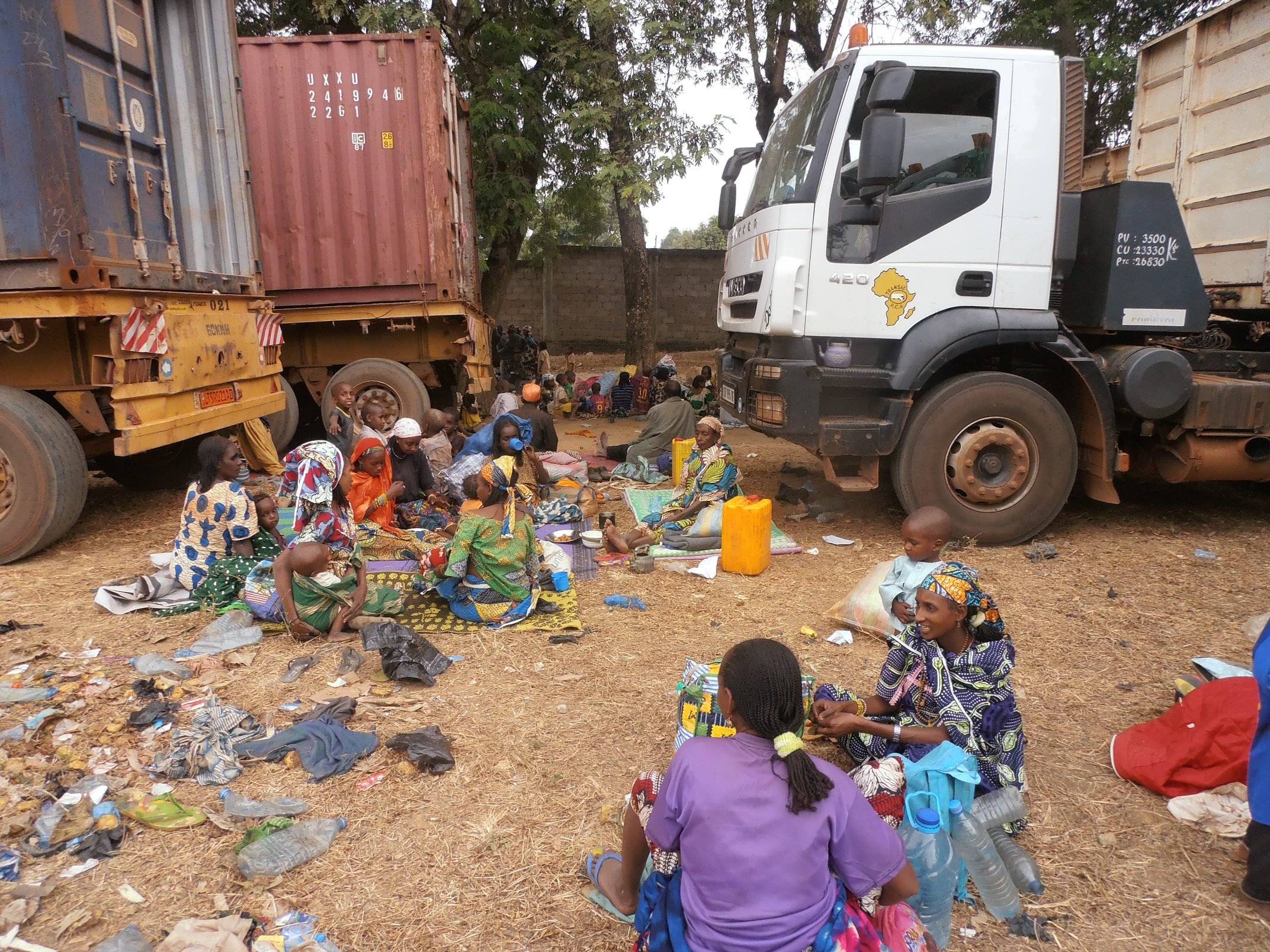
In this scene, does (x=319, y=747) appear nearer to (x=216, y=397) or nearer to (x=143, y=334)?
(x=143, y=334)

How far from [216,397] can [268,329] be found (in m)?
1.20

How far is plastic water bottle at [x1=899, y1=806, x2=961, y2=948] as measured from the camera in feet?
7.38

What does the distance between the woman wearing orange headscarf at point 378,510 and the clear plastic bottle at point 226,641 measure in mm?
1372

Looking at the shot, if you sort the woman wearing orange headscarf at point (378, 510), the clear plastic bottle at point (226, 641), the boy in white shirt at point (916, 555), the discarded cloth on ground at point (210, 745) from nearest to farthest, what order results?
the discarded cloth on ground at point (210, 745) → the boy in white shirt at point (916, 555) → the clear plastic bottle at point (226, 641) → the woman wearing orange headscarf at point (378, 510)

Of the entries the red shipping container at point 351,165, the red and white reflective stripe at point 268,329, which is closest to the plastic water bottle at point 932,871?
the red and white reflective stripe at point 268,329

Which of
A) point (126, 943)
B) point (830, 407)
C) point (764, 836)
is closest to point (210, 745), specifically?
point (126, 943)

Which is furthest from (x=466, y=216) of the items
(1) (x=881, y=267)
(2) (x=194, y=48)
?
(1) (x=881, y=267)

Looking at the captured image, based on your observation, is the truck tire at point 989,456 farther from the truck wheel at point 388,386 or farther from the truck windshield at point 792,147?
the truck wheel at point 388,386

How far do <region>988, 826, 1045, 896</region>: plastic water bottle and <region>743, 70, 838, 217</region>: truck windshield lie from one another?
12.5 feet

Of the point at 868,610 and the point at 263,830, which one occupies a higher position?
the point at 868,610

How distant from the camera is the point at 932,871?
2.27 meters

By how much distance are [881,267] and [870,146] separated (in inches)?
32.8

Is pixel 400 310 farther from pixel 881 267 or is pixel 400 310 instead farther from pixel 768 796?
pixel 768 796

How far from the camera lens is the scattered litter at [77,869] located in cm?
→ 246
